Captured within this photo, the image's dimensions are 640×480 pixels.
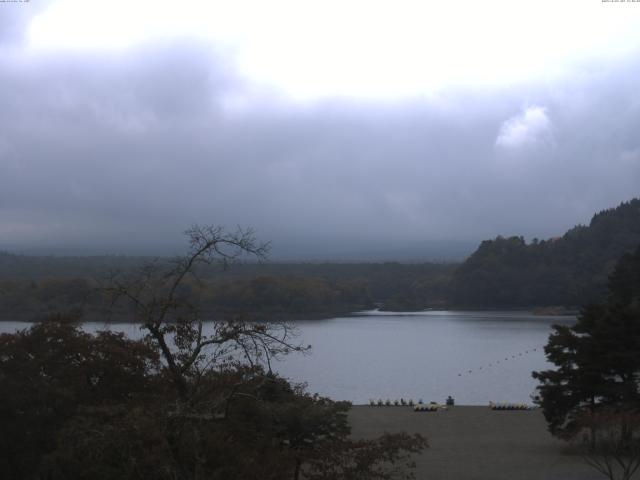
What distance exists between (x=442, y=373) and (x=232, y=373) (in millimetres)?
34587

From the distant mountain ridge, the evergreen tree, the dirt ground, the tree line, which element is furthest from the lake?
the distant mountain ridge

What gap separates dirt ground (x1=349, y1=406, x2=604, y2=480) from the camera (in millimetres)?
15648

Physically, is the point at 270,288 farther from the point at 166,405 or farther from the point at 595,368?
the point at 166,405

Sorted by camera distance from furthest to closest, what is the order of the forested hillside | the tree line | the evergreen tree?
the forested hillside < the evergreen tree < the tree line

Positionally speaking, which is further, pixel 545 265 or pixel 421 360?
pixel 545 265

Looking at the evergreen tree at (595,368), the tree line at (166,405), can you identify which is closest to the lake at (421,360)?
the tree line at (166,405)

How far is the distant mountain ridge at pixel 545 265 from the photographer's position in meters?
100

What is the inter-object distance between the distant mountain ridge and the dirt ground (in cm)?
7654

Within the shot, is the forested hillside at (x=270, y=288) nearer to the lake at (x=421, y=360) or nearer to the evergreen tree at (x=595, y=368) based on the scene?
the lake at (x=421, y=360)

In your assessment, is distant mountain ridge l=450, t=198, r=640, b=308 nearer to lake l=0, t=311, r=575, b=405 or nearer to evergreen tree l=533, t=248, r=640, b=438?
lake l=0, t=311, r=575, b=405

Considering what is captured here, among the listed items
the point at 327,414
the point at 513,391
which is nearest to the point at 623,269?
the point at 513,391

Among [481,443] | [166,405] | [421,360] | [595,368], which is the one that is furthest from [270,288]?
[166,405]

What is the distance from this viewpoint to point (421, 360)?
159 ft

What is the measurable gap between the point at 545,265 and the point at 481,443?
89103 millimetres
